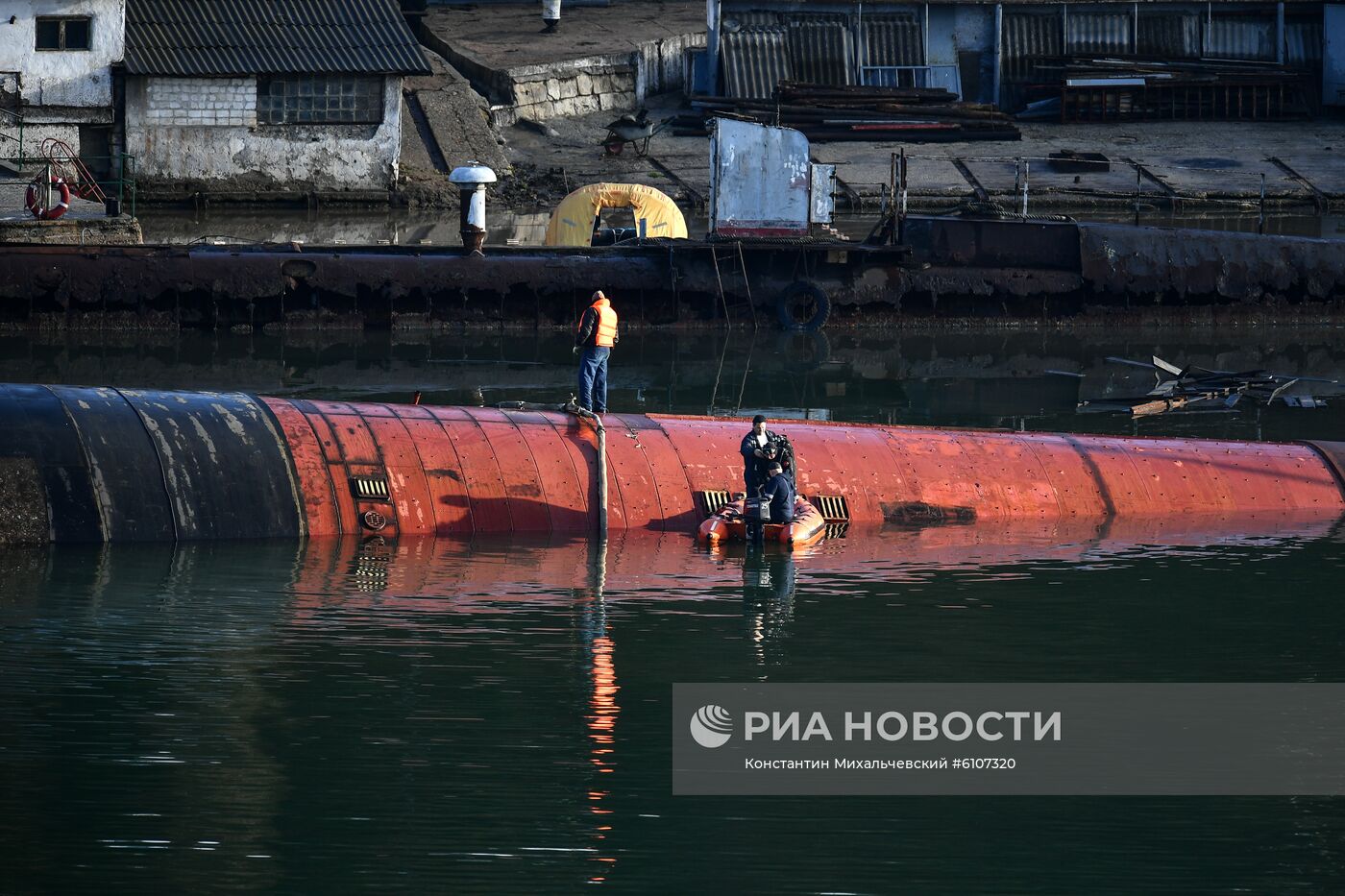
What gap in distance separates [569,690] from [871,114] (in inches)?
1912

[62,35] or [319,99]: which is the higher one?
[62,35]

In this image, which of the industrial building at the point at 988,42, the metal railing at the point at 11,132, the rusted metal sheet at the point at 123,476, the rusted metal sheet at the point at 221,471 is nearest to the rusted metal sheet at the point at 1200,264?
the industrial building at the point at 988,42

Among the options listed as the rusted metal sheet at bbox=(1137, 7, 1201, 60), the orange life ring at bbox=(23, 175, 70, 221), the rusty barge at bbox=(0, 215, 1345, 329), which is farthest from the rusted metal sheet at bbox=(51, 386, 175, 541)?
the rusted metal sheet at bbox=(1137, 7, 1201, 60)

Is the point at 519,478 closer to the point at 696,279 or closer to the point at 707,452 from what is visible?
the point at 707,452

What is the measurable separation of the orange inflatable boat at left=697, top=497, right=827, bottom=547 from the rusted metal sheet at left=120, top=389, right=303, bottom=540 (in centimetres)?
576

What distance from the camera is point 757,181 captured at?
4984cm

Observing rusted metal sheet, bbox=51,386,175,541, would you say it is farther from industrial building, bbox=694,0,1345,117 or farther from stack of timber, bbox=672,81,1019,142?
industrial building, bbox=694,0,1345,117

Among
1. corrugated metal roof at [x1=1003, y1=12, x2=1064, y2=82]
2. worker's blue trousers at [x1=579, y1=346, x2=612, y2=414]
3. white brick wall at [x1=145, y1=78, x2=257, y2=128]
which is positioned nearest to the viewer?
worker's blue trousers at [x1=579, y1=346, x2=612, y2=414]

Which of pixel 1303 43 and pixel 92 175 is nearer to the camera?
pixel 92 175

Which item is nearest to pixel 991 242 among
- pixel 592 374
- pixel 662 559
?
pixel 592 374

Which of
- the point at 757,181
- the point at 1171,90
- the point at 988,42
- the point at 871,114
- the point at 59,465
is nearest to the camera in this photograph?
the point at 59,465

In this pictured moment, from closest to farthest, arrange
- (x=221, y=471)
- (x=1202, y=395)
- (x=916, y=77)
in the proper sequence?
(x=221, y=471)
(x=1202, y=395)
(x=916, y=77)

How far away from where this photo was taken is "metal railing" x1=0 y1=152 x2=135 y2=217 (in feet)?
171

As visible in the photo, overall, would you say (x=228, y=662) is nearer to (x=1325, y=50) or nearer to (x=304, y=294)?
(x=304, y=294)
